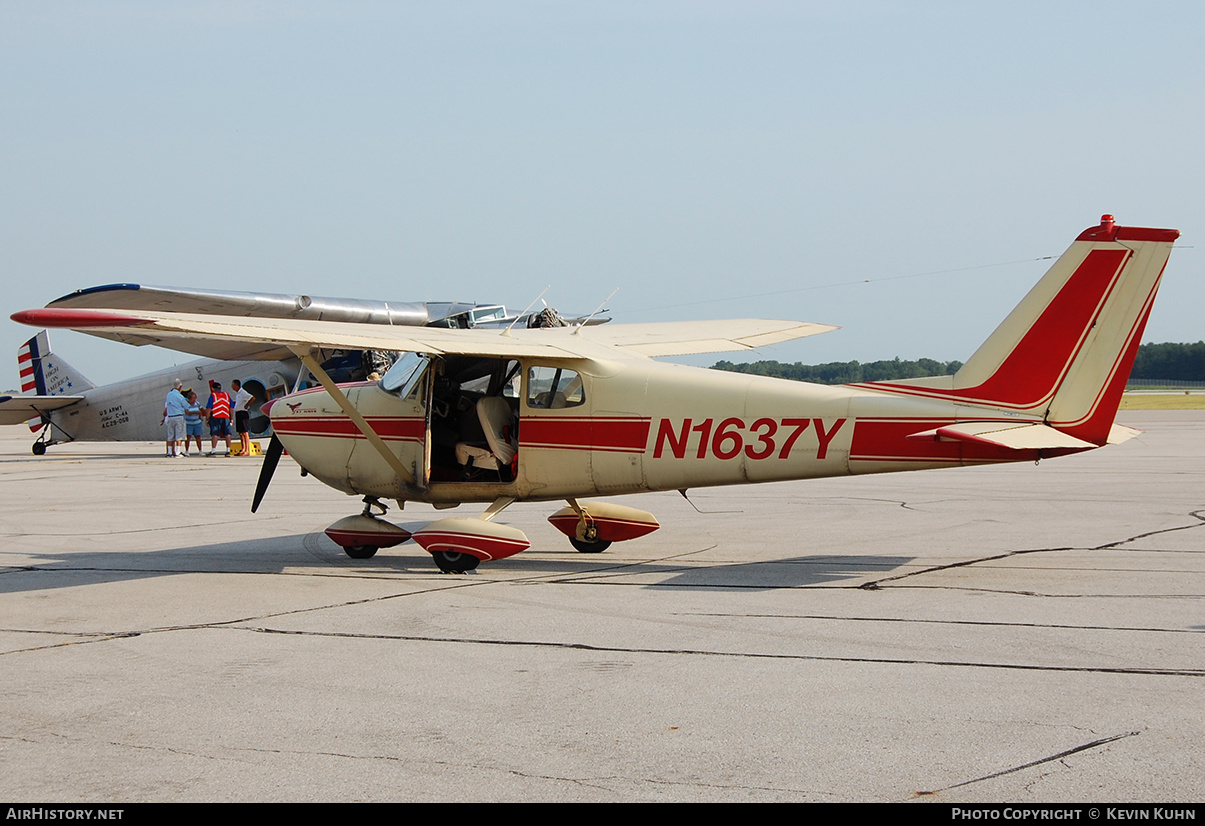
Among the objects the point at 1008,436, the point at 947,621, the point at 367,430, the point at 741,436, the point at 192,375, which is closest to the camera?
the point at 947,621

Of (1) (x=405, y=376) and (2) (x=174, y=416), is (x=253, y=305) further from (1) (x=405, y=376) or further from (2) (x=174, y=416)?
(1) (x=405, y=376)

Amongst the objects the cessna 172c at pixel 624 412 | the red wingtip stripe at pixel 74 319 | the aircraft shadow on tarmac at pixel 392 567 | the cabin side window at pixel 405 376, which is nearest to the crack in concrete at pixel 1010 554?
the aircraft shadow on tarmac at pixel 392 567

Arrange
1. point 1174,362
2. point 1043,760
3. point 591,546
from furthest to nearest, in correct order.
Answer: point 1174,362 < point 591,546 < point 1043,760

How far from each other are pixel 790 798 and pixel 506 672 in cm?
227

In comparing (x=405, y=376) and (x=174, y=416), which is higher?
(x=405, y=376)

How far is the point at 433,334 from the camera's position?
10141 mm

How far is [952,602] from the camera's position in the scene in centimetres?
752

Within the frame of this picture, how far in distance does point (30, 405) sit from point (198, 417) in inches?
235

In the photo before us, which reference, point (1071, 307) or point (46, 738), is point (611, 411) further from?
point (46, 738)

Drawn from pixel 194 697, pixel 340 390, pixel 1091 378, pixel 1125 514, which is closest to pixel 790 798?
pixel 194 697

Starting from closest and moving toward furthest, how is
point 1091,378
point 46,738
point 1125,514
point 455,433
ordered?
point 46,738, point 1091,378, point 455,433, point 1125,514

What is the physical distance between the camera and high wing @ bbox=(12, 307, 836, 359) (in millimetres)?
7824

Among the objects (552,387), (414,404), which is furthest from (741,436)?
(414,404)
